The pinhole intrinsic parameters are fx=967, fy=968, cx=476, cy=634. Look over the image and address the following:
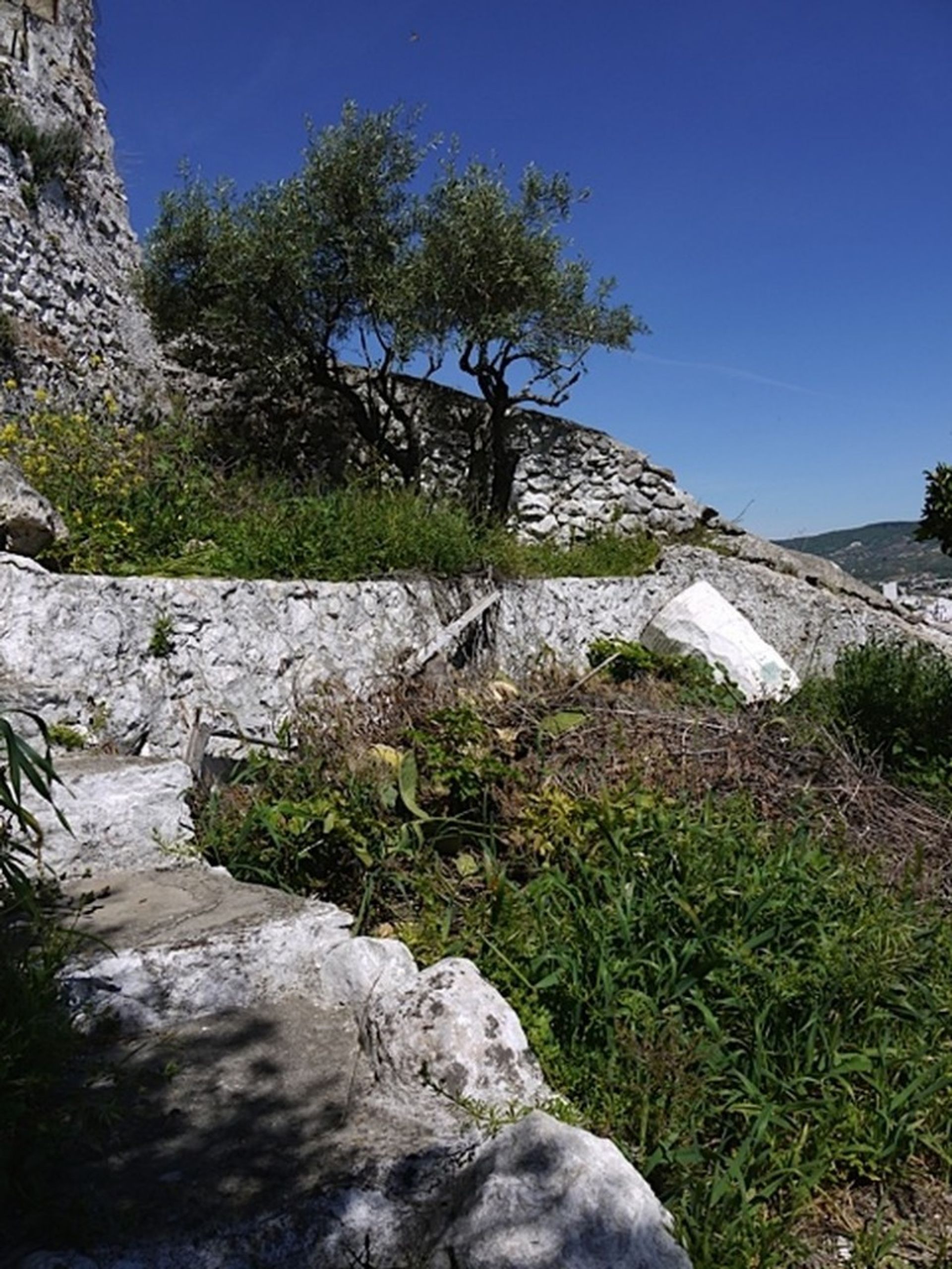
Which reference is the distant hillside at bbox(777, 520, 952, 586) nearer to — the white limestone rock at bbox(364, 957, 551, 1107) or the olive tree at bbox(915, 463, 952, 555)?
the olive tree at bbox(915, 463, 952, 555)

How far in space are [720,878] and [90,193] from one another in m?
10.6

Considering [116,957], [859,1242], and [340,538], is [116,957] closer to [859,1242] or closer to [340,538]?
[859,1242]

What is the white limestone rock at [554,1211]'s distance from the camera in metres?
1.92

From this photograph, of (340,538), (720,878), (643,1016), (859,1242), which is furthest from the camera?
(340,538)

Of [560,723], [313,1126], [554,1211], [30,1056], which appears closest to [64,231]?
[560,723]

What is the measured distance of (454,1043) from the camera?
2639 mm

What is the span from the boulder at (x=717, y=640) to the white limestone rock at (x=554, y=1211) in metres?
5.70

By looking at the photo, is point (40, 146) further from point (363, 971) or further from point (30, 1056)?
point (30, 1056)

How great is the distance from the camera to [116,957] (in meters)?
3.03

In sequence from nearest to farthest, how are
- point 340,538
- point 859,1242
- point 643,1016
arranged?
point 859,1242
point 643,1016
point 340,538

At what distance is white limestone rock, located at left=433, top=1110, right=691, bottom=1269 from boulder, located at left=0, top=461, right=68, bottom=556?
4.74 m

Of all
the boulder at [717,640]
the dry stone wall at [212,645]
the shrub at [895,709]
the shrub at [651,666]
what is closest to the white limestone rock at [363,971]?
the dry stone wall at [212,645]

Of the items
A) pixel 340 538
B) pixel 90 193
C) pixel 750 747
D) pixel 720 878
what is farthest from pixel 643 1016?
pixel 90 193

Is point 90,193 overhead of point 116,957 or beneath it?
overhead
